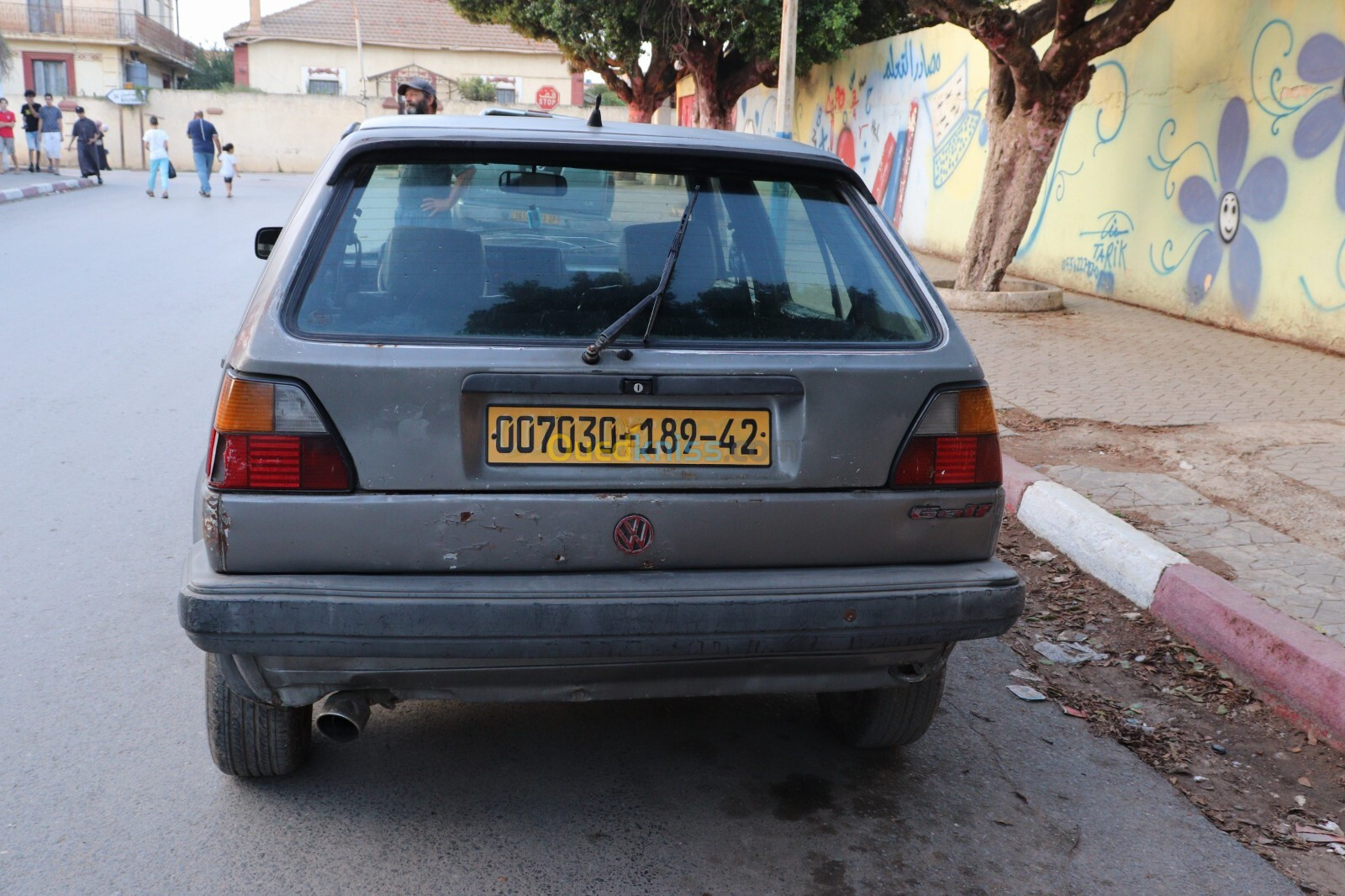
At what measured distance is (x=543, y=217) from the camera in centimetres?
275

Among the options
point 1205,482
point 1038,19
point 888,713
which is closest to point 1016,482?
point 1205,482

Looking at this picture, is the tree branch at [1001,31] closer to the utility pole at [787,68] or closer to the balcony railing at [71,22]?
the utility pole at [787,68]

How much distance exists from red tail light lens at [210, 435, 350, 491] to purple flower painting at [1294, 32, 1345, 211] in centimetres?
863

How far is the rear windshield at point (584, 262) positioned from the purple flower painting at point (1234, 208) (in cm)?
795

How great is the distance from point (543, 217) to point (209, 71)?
65.8m

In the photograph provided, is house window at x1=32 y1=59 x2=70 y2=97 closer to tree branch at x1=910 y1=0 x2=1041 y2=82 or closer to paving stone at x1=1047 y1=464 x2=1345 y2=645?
tree branch at x1=910 y1=0 x2=1041 y2=82

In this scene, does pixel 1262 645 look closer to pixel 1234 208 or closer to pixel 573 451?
pixel 573 451

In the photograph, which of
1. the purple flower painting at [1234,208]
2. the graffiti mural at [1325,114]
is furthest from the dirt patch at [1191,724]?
the purple flower painting at [1234,208]

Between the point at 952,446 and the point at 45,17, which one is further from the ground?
the point at 45,17

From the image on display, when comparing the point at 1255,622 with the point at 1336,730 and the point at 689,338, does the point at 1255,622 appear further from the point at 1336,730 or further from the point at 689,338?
the point at 689,338

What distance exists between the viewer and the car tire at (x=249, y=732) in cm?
272

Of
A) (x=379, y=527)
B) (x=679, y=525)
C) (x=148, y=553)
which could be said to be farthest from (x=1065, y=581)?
(x=148, y=553)

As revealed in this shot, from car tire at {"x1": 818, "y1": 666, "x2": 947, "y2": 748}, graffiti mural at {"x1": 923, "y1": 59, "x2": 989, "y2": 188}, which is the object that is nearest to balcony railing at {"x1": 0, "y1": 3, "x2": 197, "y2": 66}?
graffiti mural at {"x1": 923, "y1": 59, "x2": 989, "y2": 188}

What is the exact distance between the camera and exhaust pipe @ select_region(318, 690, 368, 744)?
253cm
